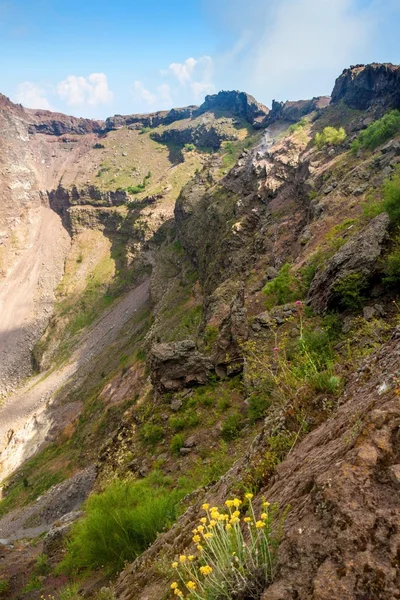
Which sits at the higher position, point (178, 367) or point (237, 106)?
point (237, 106)

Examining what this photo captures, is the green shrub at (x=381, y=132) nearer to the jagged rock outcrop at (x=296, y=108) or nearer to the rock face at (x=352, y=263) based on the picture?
the rock face at (x=352, y=263)

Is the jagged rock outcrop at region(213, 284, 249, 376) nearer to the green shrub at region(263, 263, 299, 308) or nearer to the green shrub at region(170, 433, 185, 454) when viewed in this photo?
the green shrub at region(263, 263, 299, 308)

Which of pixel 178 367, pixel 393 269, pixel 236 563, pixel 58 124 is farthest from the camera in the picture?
pixel 58 124

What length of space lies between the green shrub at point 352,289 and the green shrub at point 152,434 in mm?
Result: 8923

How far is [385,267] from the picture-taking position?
12.3 m

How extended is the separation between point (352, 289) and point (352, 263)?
1.17 metres

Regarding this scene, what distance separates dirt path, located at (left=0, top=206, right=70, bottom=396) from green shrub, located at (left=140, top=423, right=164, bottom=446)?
194 feet

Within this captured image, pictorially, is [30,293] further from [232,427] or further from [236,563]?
[236,563]

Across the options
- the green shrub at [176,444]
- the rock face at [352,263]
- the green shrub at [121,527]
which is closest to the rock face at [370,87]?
the rock face at [352,263]

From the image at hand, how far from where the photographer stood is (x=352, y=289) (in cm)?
1285

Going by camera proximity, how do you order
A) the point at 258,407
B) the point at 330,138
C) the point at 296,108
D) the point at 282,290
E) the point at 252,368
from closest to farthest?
1. the point at 258,407
2. the point at 252,368
3. the point at 282,290
4. the point at 330,138
5. the point at 296,108

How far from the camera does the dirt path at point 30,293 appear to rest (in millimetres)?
70688

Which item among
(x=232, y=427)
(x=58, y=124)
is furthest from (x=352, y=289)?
(x=58, y=124)

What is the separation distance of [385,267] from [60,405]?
1855 inches
